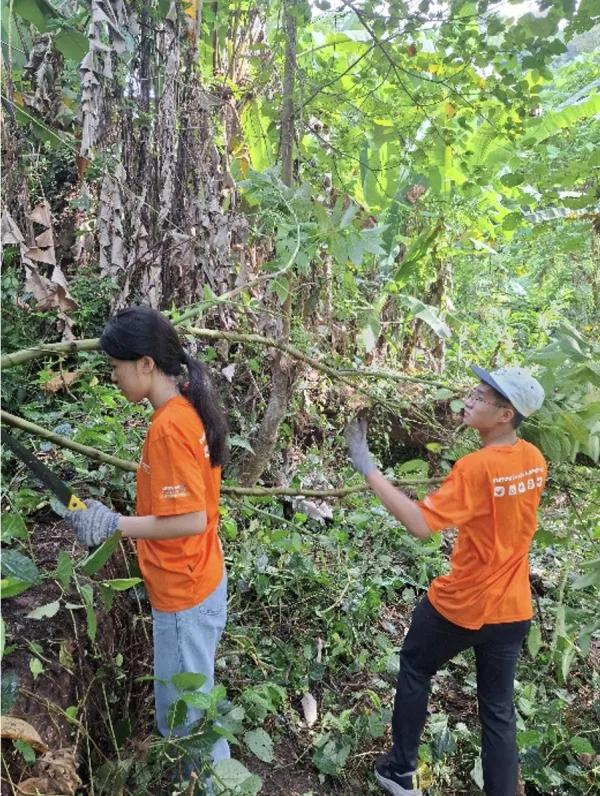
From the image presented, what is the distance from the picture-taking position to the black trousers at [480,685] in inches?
92.3

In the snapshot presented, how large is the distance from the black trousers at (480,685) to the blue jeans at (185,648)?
811 millimetres

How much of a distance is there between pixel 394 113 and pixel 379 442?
250 centimetres

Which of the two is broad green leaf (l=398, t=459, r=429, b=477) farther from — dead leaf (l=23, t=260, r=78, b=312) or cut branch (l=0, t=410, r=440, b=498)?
dead leaf (l=23, t=260, r=78, b=312)

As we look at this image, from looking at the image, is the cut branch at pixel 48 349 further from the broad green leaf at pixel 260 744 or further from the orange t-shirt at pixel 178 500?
the broad green leaf at pixel 260 744

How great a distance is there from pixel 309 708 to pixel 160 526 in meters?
1.51

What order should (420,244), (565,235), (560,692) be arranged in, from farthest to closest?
(565,235)
(420,244)
(560,692)

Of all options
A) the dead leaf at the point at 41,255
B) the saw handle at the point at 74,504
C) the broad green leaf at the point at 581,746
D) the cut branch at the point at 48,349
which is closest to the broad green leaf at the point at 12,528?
the saw handle at the point at 74,504

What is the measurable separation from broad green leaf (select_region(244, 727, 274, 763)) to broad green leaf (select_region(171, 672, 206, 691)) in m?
0.66

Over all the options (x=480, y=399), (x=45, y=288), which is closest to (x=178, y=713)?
(x=480, y=399)

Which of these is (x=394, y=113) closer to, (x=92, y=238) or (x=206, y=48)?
(x=206, y=48)

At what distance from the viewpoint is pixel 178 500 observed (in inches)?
68.4

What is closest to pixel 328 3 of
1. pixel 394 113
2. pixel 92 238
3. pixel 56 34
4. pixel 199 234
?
pixel 394 113

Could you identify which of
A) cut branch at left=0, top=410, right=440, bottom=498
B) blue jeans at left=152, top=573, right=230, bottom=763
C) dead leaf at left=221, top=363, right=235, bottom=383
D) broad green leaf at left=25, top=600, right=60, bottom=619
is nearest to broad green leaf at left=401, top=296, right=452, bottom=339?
dead leaf at left=221, top=363, right=235, bottom=383

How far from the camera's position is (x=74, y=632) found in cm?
200
